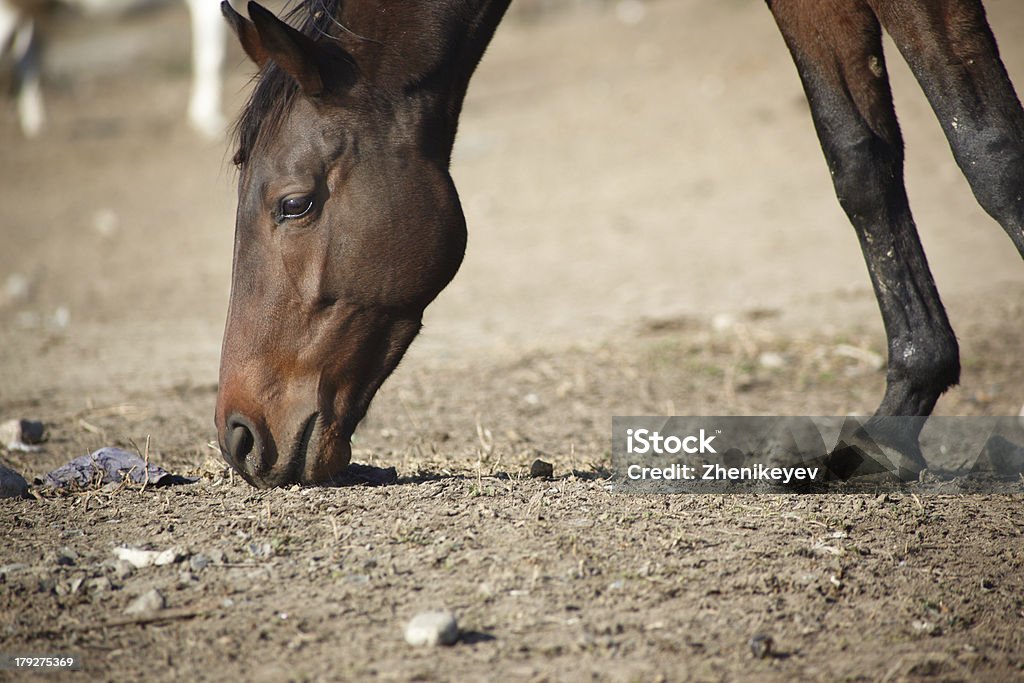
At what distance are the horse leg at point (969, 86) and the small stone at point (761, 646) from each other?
1440mm

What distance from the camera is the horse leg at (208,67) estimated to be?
38.0 ft

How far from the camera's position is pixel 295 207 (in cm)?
262

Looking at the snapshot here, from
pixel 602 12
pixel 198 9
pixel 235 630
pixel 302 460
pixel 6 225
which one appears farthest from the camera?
pixel 602 12

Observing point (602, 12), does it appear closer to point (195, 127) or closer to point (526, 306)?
point (195, 127)

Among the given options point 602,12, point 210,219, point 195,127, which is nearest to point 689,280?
point 210,219

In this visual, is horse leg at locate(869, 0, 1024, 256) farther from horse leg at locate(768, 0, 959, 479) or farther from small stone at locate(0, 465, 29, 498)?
small stone at locate(0, 465, 29, 498)

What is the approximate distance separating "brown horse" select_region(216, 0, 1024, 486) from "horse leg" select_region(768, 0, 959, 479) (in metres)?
0.27

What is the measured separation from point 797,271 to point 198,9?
335 inches

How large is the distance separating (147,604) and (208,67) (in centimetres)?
1061

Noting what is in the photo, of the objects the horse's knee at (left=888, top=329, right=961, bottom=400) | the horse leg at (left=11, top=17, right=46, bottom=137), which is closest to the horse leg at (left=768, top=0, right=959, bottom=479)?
the horse's knee at (left=888, top=329, right=961, bottom=400)

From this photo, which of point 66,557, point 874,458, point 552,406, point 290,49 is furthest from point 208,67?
point 874,458

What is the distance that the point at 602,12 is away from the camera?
625 inches

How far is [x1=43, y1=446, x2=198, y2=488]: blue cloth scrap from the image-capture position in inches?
112

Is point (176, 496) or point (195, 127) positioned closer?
point (176, 496)
